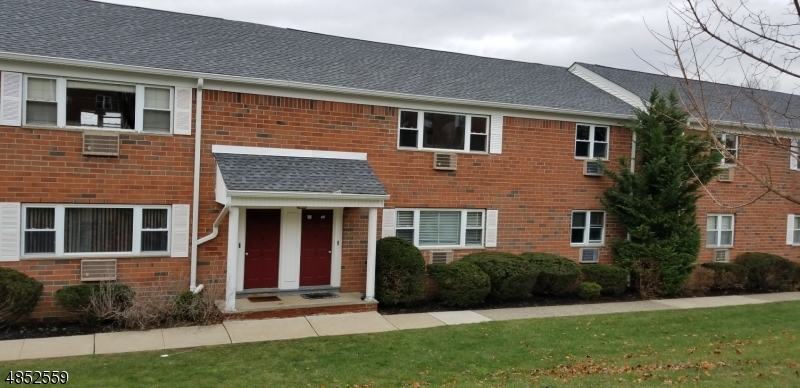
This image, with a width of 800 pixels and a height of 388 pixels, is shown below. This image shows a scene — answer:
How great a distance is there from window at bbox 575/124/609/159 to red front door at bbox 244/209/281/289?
27.7 ft

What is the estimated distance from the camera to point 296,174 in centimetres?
1177

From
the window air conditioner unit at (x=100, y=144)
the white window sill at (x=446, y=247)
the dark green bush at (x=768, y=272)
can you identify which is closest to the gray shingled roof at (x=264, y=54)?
the window air conditioner unit at (x=100, y=144)

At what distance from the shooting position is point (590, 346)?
9.84 m

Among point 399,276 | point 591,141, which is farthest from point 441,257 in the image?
point 591,141

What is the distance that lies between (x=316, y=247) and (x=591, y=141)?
8.22 m

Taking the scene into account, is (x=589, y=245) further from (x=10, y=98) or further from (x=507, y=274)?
(x=10, y=98)

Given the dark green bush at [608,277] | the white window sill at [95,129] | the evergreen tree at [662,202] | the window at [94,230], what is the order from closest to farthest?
the white window sill at [95,129] < the window at [94,230] < the dark green bush at [608,277] < the evergreen tree at [662,202]

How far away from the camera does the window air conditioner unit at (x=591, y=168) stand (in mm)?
15727

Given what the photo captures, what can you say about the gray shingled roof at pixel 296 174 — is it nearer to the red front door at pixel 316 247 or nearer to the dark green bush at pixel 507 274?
the red front door at pixel 316 247

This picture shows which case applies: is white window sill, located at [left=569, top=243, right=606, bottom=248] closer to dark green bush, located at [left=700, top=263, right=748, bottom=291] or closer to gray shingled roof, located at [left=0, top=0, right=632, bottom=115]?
dark green bush, located at [left=700, top=263, right=748, bottom=291]

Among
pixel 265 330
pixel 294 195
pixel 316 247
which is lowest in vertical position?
pixel 265 330

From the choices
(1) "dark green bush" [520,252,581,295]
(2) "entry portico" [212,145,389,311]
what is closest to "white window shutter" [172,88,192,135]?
(2) "entry portico" [212,145,389,311]

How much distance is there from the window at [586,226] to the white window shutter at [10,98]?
13146mm

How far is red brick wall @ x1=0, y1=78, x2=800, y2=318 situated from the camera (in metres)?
10.6
